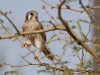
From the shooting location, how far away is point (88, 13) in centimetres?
180

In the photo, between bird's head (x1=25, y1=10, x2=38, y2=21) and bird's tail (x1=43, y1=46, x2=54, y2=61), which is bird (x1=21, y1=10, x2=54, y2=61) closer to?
bird's head (x1=25, y1=10, x2=38, y2=21)

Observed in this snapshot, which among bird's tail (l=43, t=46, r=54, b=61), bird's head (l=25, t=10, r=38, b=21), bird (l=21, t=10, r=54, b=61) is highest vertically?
bird's head (l=25, t=10, r=38, b=21)

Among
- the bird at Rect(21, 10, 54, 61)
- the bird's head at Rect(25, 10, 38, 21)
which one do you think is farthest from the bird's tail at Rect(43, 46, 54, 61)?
the bird's head at Rect(25, 10, 38, 21)

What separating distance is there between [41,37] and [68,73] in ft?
7.72

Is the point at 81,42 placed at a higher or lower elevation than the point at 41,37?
lower

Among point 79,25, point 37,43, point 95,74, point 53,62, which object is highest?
point 37,43

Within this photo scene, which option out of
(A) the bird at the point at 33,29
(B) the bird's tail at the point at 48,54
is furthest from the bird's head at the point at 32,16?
(B) the bird's tail at the point at 48,54

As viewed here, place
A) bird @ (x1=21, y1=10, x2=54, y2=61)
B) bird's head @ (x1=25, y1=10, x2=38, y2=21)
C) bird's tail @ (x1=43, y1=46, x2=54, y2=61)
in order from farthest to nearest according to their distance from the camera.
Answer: bird's head @ (x1=25, y1=10, x2=38, y2=21) < bird @ (x1=21, y1=10, x2=54, y2=61) < bird's tail @ (x1=43, y1=46, x2=54, y2=61)

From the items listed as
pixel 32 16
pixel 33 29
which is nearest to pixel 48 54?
pixel 33 29

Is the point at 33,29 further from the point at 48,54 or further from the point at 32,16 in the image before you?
the point at 48,54

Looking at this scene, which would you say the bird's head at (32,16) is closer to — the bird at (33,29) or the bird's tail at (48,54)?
the bird at (33,29)

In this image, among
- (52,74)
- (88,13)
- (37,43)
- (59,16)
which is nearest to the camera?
(59,16)

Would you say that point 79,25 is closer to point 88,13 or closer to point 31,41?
point 88,13

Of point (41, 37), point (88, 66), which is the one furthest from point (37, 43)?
point (88, 66)
